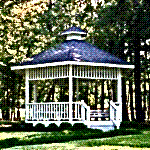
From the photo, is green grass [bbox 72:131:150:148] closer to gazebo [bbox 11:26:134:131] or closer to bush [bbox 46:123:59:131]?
gazebo [bbox 11:26:134:131]

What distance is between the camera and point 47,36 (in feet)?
95.9

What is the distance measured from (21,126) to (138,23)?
37.4 ft

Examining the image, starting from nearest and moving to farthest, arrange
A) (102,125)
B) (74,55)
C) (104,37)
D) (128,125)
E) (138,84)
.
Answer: (102,125), (74,55), (128,125), (138,84), (104,37)

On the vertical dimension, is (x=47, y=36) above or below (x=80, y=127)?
above

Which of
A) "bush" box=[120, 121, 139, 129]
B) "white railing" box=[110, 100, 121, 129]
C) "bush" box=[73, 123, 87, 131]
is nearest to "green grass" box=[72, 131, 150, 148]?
"bush" box=[73, 123, 87, 131]

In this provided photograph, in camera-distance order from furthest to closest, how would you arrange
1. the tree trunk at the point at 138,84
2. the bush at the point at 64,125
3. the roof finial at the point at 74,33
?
the tree trunk at the point at 138,84
the roof finial at the point at 74,33
the bush at the point at 64,125

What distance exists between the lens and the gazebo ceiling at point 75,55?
1862 cm

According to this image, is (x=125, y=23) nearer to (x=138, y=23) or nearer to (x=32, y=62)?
(x=138, y=23)

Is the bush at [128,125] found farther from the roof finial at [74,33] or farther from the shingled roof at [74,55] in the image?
the roof finial at [74,33]

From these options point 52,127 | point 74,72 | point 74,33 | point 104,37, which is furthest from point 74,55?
point 104,37

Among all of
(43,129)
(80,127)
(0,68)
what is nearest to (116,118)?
(80,127)

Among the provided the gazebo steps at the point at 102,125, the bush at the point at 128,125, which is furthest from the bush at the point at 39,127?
the bush at the point at 128,125

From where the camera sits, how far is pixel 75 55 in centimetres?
1875

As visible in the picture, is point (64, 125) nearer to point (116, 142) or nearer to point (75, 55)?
point (75, 55)
